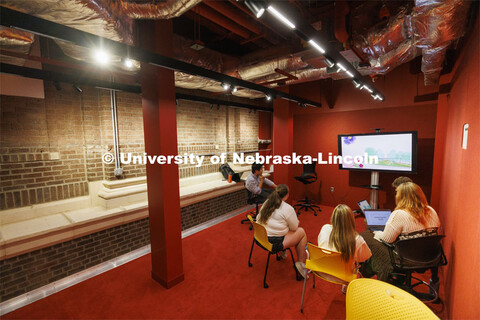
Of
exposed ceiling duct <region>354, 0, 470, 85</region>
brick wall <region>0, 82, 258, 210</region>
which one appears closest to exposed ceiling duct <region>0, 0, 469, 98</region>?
exposed ceiling duct <region>354, 0, 470, 85</region>

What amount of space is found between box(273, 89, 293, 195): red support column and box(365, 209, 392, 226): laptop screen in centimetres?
272

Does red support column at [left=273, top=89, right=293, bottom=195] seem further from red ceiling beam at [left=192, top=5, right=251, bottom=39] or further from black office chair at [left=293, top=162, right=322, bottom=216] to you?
red ceiling beam at [left=192, top=5, right=251, bottom=39]

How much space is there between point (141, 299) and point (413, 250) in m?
2.91

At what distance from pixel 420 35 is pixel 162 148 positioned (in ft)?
9.53

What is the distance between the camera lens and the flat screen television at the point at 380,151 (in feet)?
14.2

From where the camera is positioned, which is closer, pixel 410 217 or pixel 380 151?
pixel 410 217

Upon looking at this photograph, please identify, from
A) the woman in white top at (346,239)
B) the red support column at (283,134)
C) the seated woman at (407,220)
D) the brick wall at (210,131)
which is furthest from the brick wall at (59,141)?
the seated woman at (407,220)

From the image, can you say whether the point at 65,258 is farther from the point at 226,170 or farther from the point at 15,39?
the point at 226,170

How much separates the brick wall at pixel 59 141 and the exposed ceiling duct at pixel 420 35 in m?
3.97

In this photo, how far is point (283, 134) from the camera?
5.72 meters

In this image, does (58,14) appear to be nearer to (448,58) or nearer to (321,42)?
(321,42)

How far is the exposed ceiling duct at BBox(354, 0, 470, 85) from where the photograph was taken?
1.75 m

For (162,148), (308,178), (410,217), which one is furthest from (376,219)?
(162,148)

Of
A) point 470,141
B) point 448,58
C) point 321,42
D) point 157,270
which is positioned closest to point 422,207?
point 470,141
